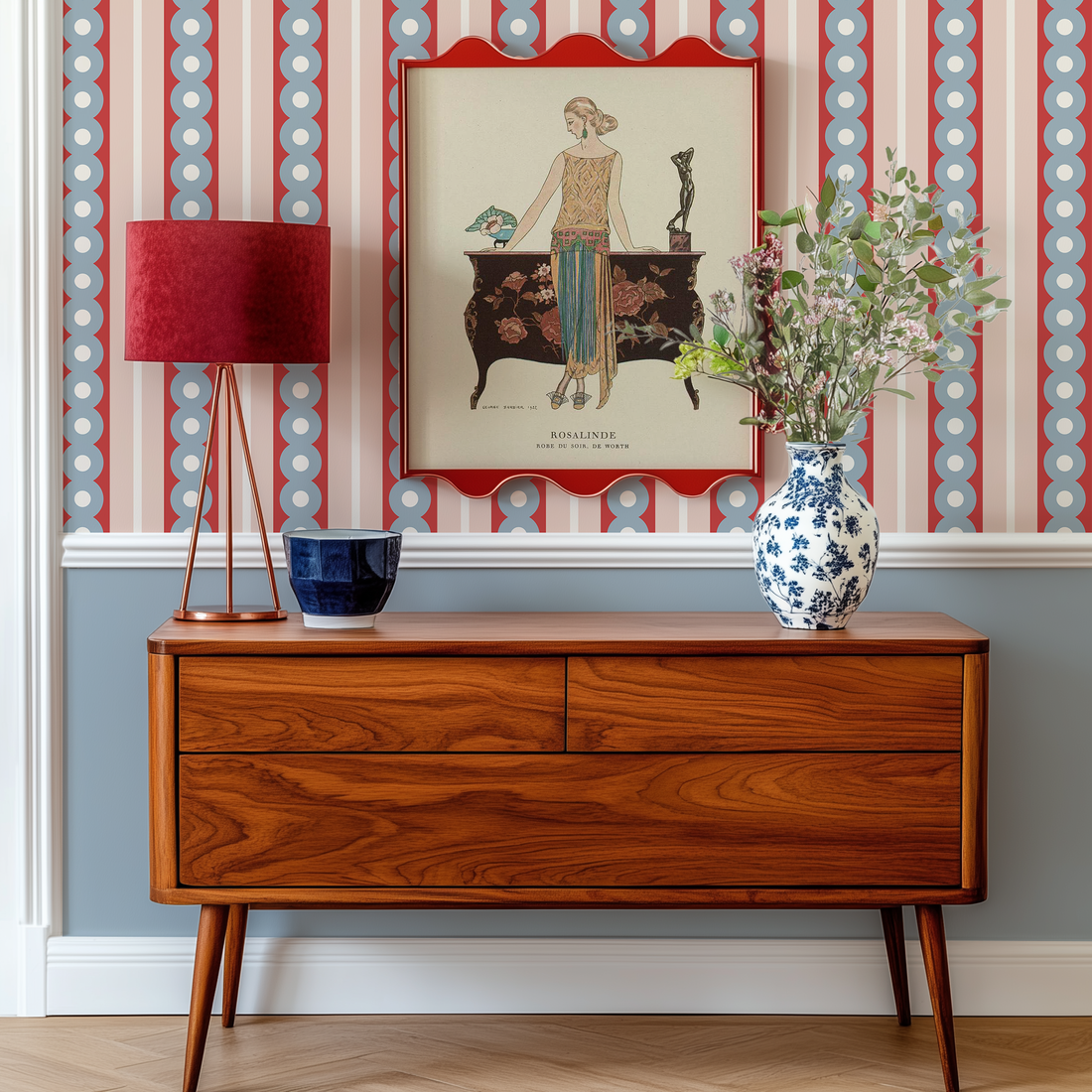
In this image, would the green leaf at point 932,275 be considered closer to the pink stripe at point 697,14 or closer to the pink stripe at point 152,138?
the pink stripe at point 697,14

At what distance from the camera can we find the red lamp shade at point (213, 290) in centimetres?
197

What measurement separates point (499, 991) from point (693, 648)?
0.95 m

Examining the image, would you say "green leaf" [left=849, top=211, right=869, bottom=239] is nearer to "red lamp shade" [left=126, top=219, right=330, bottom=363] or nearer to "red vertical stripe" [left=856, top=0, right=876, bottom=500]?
"red vertical stripe" [left=856, top=0, right=876, bottom=500]

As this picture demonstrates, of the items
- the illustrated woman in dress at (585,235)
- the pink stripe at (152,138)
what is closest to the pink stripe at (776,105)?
the illustrated woman in dress at (585,235)

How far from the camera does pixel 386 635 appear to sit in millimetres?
1947

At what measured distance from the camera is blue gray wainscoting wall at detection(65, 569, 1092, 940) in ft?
7.71

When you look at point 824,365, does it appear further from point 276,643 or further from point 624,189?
point 276,643

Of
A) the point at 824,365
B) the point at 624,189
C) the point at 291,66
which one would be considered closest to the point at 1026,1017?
the point at 824,365

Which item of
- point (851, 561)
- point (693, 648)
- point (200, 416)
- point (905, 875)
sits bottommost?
point (905, 875)

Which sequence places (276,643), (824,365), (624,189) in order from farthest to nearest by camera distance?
(624,189) < (824,365) < (276,643)

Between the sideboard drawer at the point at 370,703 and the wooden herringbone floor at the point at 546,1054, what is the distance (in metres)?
0.65

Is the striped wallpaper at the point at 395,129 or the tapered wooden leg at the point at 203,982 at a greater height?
the striped wallpaper at the point at 395,129

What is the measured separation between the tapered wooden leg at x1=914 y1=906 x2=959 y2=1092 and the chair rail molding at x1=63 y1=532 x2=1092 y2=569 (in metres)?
0.72

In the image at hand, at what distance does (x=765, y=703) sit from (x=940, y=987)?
61 cm
